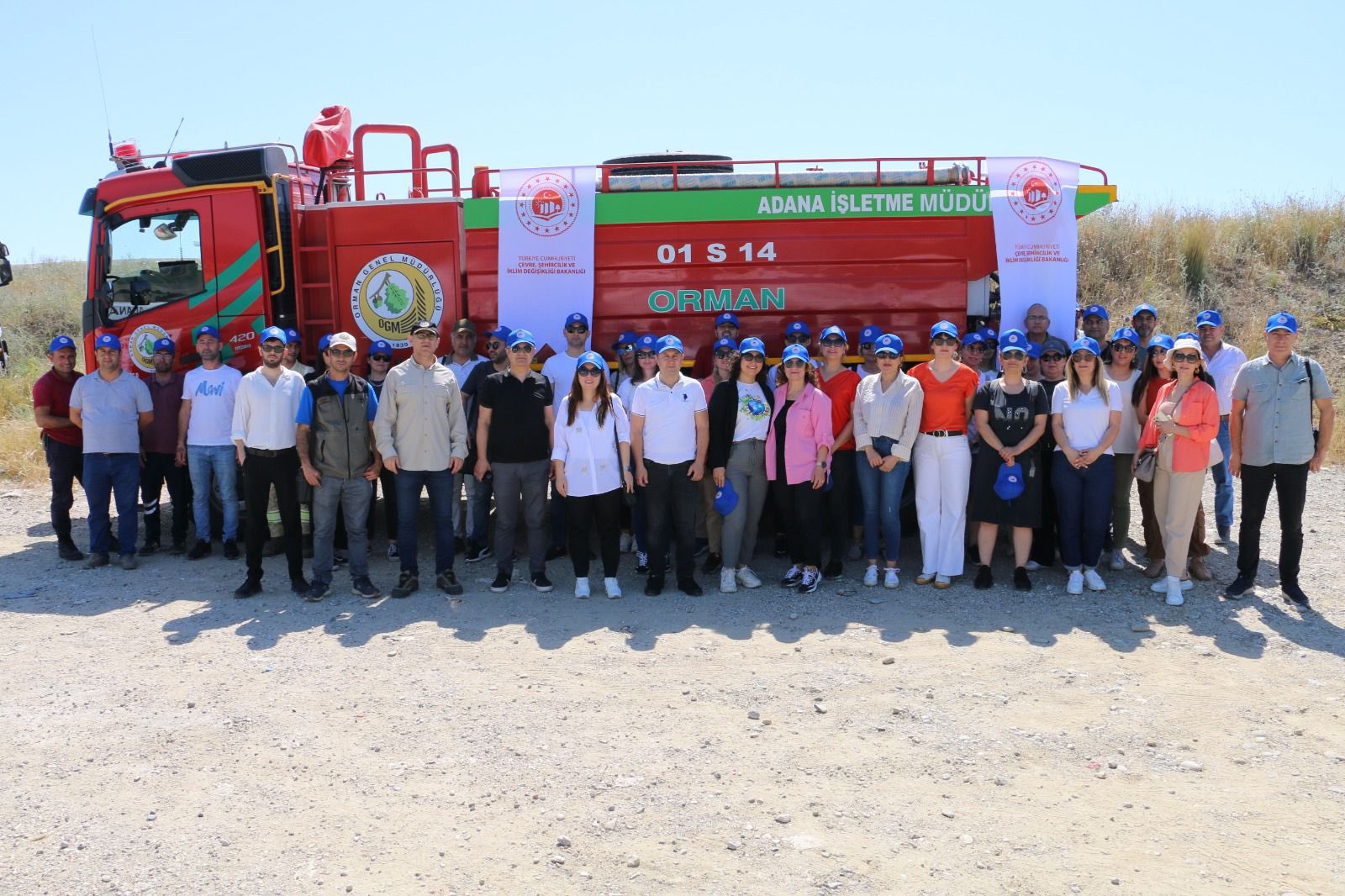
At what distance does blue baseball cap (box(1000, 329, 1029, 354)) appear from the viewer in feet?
22.3

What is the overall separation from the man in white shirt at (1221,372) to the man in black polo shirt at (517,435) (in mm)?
5098

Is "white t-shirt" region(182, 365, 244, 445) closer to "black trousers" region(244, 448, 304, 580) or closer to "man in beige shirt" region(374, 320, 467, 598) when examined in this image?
"black trousers" region(244, 448, 304, 580)

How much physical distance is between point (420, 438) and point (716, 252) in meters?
2.79

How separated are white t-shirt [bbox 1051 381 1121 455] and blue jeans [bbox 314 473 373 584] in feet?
15.6

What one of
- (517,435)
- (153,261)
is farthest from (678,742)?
(153,261)

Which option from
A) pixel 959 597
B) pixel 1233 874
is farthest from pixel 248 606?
pixel 1233 874

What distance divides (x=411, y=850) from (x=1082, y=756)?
117 inches

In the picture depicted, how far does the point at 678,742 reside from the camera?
4.80 metres

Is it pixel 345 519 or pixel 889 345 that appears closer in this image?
pixel 889 345

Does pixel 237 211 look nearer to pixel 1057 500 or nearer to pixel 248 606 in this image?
pixel 248 606

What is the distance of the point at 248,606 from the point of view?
6.95 metres

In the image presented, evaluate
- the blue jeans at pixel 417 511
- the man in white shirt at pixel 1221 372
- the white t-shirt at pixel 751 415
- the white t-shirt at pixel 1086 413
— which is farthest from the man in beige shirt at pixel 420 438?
the man in white shirt at pixel 1221 372

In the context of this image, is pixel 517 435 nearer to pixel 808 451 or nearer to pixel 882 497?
pixel 808 451

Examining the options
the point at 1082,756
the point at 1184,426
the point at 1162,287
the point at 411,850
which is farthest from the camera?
the point at 1162,287
